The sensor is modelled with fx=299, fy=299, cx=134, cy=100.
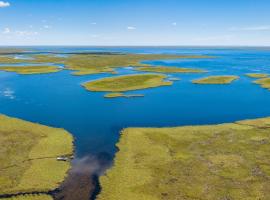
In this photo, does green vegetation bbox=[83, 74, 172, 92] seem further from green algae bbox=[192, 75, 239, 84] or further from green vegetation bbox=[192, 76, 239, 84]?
green vegetation bbox=[192, 76, 239, 84]

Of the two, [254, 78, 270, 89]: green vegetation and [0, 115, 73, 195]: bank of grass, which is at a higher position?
[254, 78, 270, 89]: green vegetation

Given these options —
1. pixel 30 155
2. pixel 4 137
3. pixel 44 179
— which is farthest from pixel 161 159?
pixel 4 137

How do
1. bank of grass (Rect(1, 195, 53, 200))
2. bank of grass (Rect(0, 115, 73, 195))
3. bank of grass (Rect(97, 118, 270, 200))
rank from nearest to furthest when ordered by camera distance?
bank of grass (Rect(1, 195, 53, 200)) → bank of grass (Rect(97, 118, 270, 200)) → bank of grass (Rect(0, 115, 73, 195))

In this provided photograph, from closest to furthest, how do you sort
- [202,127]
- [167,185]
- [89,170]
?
[167,185] → [89,170] → [202,127]

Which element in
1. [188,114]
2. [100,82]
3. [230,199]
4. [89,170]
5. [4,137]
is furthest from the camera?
[100,82]

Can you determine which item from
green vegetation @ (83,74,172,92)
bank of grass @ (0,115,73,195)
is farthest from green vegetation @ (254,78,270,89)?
bank of grass @ (0,115,73,195)

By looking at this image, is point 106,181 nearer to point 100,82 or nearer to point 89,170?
point 89,170

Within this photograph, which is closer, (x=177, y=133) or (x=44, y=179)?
(x=44, y=179)
